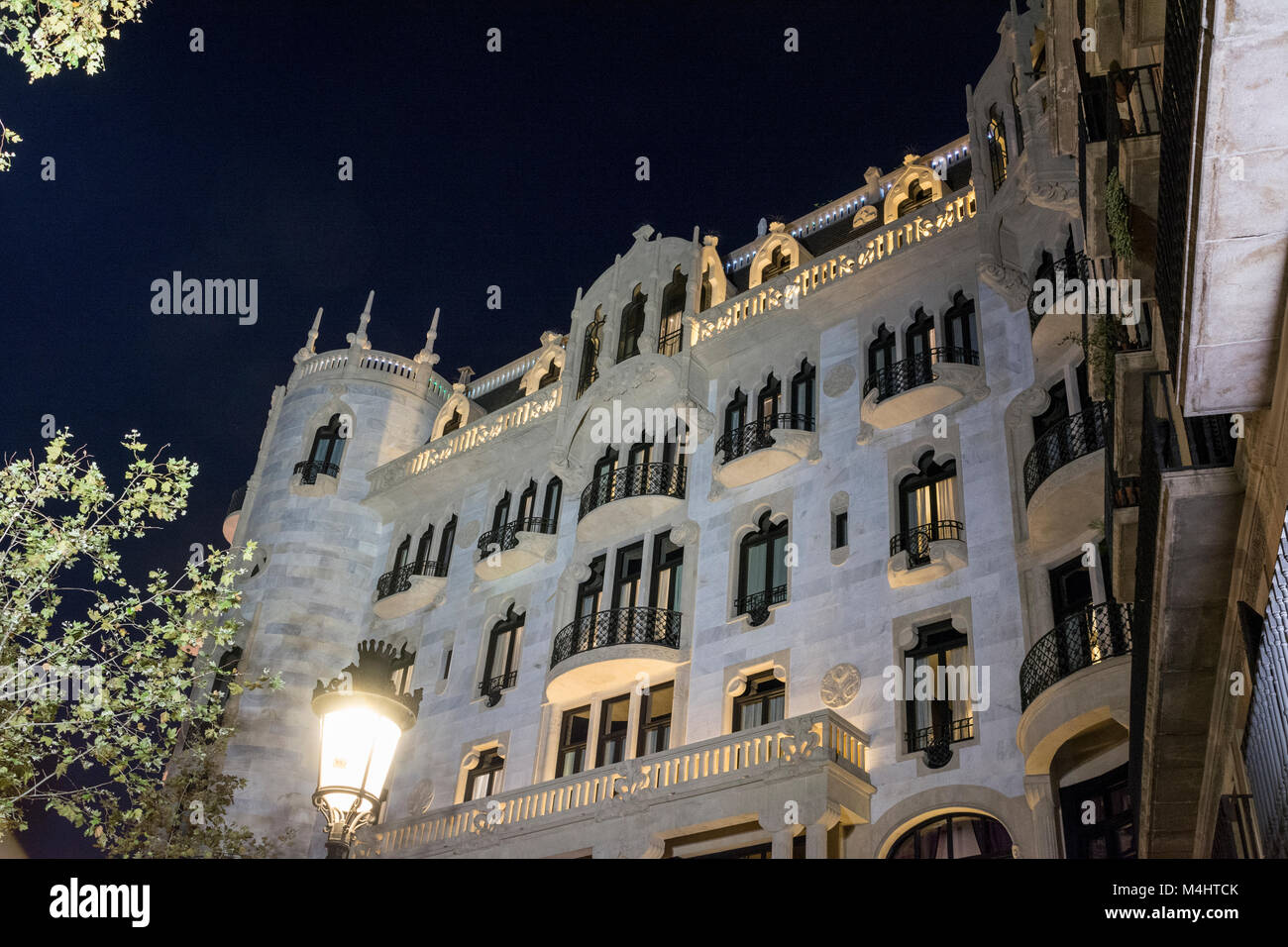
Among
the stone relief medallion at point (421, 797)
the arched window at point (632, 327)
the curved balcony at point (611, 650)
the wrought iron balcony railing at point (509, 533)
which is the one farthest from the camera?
the arched window at point (632, 327)

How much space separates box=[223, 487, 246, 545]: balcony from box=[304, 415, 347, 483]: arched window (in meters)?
4.76

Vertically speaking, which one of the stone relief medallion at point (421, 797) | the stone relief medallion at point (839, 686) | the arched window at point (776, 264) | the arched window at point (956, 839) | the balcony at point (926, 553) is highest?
the arched window at point (776, 264)

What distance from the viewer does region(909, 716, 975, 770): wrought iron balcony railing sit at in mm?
18328

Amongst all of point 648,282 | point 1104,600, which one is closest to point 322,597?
point 648,282

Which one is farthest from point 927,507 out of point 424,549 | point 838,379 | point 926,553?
point 424,549

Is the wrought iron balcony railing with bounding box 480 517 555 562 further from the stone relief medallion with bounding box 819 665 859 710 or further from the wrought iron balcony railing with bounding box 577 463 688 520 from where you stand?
the stone relief medallion with bounding box 819 665 859 710

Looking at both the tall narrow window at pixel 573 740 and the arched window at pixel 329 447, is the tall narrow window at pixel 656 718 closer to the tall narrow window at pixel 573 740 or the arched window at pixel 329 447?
the tall narrow window at pixel 573 740

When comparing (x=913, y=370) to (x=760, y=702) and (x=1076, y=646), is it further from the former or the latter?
(x=1076, y=646)

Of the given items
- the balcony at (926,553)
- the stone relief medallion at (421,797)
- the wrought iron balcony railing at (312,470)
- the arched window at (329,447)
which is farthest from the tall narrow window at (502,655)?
the balcony at (926,553)

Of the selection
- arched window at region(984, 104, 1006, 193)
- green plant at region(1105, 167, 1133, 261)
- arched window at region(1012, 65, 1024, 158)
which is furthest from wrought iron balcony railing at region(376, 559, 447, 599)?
green plant at region(1105, 167, 1133, 261)

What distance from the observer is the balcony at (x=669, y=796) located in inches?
725

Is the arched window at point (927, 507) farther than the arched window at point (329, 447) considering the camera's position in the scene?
No

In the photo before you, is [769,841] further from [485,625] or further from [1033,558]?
[485,625]

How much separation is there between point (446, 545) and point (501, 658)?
14.9 ft
